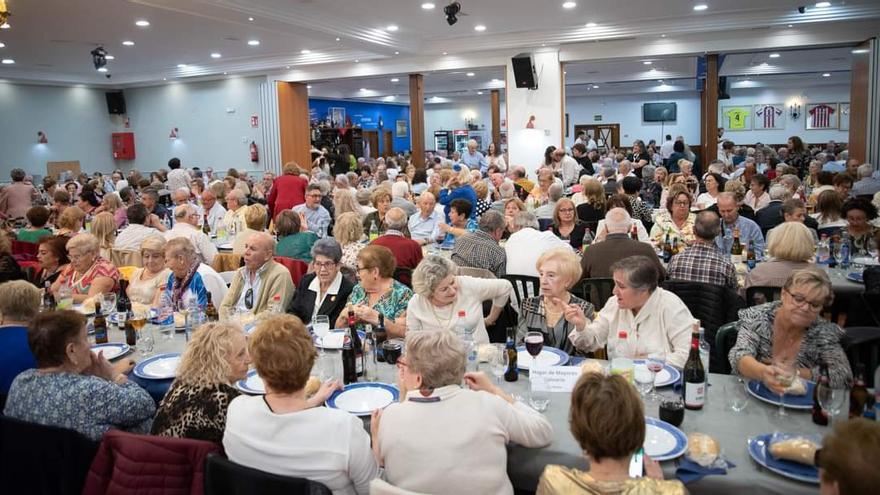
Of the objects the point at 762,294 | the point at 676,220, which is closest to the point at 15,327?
the point at 762,294

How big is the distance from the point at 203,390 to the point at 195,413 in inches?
3.5

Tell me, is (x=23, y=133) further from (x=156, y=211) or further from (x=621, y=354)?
(x=621, y=354)

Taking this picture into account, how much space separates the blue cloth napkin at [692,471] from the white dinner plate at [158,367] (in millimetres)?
2182

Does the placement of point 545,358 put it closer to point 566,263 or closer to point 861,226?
point 566,263

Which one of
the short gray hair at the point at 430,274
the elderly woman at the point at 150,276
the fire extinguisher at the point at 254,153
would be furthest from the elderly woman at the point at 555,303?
the fire extinguisher at the point at 254,153

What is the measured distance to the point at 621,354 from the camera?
→ 3061 mm

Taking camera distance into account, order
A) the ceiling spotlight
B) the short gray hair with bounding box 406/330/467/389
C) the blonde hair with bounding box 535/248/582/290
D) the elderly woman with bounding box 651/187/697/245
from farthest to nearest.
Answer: the ceiling spotlight < the elderly woman with bounding box 651/187/697/245 < the blonde hair with bounding box 535/248/582/290 < the short gray hair with bounding box 406/330/467/389

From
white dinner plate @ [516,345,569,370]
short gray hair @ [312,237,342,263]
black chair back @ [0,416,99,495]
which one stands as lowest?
black chair back @ [0,416,99,495]

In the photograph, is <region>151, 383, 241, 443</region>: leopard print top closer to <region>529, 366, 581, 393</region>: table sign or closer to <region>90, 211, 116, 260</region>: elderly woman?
<region>529, 366, 581, 393</region>: table sign

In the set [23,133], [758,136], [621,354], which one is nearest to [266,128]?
[23,133]

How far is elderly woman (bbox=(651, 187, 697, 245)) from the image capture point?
→ 5965 mm

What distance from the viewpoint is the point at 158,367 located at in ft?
10.4

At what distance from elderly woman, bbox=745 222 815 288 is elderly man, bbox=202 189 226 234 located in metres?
6.39

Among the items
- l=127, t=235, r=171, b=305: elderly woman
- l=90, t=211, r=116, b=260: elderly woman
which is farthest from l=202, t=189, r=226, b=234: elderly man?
l=127, t=235, r=171, b=305: elderly woman
